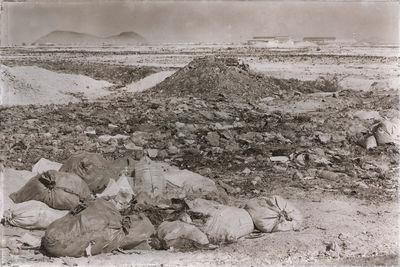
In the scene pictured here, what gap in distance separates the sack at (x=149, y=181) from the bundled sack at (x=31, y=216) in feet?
2.65

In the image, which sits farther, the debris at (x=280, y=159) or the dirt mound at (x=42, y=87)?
the dirt mound at (x=42, y=87)

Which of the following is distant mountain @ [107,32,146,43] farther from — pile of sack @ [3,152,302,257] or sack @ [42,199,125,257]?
sack @ [42,199,125,257]

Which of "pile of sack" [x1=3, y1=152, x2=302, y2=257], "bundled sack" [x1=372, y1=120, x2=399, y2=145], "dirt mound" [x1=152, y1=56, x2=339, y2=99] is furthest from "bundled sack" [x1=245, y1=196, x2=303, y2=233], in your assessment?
"dirt mound" [x1=152, y1=56, x2=339, y2=99]

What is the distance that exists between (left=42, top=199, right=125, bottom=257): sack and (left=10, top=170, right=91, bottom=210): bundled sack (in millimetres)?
417

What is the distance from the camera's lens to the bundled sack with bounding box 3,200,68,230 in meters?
3.45

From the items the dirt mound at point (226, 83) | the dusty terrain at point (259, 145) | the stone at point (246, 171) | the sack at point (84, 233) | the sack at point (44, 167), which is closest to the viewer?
the sack at point (84, 233)

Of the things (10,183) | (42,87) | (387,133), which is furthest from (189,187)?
(42,87)

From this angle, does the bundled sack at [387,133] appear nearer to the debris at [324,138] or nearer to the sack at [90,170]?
the debris at [324,138]

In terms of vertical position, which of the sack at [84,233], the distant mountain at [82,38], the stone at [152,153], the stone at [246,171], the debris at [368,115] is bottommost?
the sack at [84,233]

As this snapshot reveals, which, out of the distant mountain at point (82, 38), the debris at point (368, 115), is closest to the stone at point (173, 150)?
the debris at point (368, 115)

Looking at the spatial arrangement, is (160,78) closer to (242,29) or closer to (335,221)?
(242,29)

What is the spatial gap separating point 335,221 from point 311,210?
0.29 m

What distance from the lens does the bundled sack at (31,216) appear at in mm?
3451

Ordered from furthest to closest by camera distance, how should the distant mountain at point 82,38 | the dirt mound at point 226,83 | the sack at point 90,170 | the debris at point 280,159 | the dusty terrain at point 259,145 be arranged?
1. the distant mountain at point 82,38
2. the dirt mound at point 226,83
3. the debris at point 280,159
4. the sack at point 90,170
5. the dusty terrain at point 259,145
